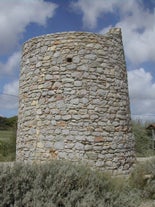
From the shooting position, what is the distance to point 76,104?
7.90 meters

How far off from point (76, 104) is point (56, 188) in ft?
10.5

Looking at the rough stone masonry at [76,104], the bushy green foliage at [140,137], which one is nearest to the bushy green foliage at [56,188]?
the rough stone masonry at [76,104]

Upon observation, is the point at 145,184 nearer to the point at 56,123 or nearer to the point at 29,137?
the point at 56,123

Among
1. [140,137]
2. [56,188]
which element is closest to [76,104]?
[56,188]

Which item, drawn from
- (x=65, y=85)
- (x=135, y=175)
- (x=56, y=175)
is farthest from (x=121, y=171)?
(x=56, y=175)

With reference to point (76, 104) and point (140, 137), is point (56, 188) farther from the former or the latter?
point (140, 137)

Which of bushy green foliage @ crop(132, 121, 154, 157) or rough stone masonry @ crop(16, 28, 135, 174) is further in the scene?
→ bushy green foliage @ crop(132, 121, 154, 157)

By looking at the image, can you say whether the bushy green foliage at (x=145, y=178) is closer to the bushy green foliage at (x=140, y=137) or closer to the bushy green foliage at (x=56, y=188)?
the bushy green foliage at (x=56, y=188)

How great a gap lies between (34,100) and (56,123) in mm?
947

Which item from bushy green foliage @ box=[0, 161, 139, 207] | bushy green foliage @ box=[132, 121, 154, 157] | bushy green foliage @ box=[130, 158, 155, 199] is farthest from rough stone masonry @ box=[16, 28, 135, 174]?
bushy green foliage @ box=[132, 121, 154, 157]

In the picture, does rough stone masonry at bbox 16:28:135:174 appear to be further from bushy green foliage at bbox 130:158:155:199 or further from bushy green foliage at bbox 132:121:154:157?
bushy green foliage at bbox 132:121:154:157

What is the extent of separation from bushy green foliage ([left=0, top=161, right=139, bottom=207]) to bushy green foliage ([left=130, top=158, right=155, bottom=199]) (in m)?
1.40

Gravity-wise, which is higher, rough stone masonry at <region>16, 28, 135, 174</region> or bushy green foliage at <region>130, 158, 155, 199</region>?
rough stone masonry at <region>16, 28, 135, 174</region>

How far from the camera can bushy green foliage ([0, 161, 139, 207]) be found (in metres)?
4.63
